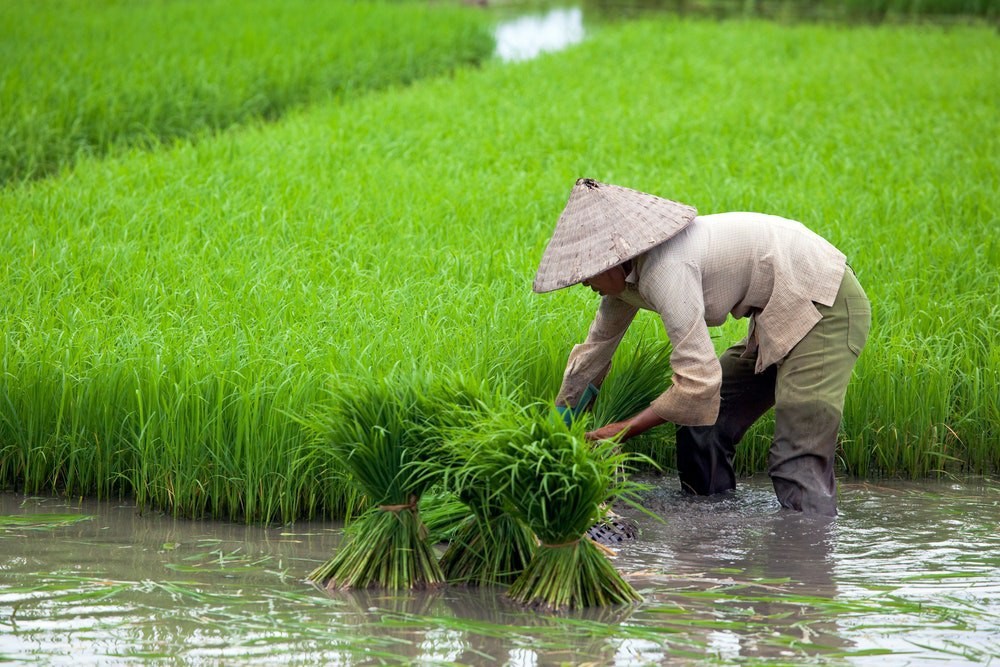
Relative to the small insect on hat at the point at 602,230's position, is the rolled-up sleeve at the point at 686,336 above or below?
below

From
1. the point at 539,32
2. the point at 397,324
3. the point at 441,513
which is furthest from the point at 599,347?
the point at 539,32

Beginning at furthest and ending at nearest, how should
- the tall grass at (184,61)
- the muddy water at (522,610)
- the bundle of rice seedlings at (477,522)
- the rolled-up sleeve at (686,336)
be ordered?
1. the tall grass at (184,61)
2. the rolled-up sleeve at (686,336)
3. the bundle of rice seedlings at (477,522)
4. the muddy water at (522,610)

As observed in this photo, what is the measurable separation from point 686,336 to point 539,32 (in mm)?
15728

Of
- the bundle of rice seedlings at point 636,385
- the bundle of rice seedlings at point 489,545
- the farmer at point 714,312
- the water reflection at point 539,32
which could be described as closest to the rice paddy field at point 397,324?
the bundle of rice seedlings at point 636,385

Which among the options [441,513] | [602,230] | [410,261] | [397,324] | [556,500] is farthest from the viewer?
[410,261]

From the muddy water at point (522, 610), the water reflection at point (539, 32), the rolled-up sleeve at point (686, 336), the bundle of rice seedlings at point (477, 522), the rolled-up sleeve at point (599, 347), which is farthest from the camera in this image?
the water reflection at point (539, 32)

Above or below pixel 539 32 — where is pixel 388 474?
below

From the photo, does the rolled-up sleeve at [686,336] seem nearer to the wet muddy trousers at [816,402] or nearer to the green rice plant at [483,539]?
the wet muddy trousers at [816,402]

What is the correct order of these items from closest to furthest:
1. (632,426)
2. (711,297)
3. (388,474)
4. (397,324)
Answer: (388,474) < (632,426) < (711,297) < (397,324)

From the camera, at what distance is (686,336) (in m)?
3.42

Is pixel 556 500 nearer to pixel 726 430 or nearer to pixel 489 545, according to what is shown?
pixel 489 545

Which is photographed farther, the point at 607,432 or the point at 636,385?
the point at 636,385

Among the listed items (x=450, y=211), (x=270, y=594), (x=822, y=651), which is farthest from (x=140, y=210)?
(x=822, y=651)

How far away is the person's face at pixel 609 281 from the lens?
3.46 m
